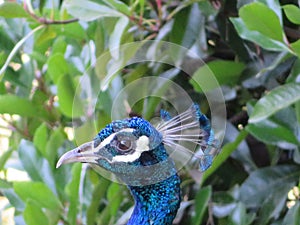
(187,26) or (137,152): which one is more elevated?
(137,152)

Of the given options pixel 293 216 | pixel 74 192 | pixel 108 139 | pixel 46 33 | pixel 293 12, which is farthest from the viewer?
pixel 46 33

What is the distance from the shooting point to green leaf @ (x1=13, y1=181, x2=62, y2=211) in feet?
4.88

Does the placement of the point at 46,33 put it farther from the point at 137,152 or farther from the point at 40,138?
the point at 137,152

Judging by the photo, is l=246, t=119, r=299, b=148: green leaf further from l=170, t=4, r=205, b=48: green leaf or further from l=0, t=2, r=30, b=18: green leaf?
l=0, t=2, r=30, b=18: green leaf

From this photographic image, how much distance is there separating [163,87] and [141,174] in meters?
0.20

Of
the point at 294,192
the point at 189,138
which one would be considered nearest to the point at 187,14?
the point at 294,192

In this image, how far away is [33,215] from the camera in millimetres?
1428

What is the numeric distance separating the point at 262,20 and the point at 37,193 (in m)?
0.56

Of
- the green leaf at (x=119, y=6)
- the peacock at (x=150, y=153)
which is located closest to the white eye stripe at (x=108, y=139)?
the peacock at (x=150, y=153)

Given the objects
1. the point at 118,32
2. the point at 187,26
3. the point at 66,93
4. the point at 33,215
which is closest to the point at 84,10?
the point at 118,32

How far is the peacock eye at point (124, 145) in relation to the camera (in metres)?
0.85

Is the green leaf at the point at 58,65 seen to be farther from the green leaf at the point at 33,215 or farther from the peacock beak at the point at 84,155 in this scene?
the peacock beak at the point at 84,155

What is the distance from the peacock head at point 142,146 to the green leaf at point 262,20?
349 mm

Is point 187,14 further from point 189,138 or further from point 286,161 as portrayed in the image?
point 189,138
